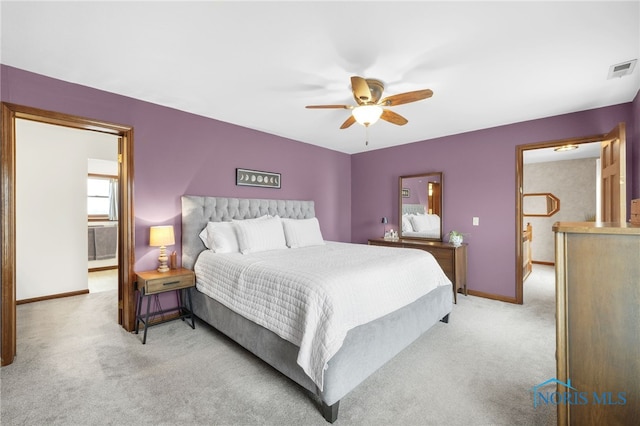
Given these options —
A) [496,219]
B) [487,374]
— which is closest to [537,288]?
[496,219]

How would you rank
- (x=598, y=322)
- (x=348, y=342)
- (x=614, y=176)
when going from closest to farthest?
(x=598, y=322), (x=348, y=342), (x=614, y=176)

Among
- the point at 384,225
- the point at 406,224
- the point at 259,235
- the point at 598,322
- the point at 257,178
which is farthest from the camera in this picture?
the point at 384,225

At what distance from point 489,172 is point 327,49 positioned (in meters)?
3.25

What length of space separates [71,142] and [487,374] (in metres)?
6.01

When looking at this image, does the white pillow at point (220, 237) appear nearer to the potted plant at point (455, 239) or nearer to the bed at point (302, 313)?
the bed at point (302, 313)

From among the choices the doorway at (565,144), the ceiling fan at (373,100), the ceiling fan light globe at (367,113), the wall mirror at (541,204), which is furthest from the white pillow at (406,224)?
the wall mirror at (541,204)

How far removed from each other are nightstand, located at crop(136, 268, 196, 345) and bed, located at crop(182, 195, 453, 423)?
131 millimetres

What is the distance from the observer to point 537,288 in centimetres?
472

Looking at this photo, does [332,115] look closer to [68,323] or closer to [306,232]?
[306,232]

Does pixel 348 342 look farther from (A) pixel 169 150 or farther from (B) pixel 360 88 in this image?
(A) pixel 169 150

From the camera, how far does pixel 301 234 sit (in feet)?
13.1

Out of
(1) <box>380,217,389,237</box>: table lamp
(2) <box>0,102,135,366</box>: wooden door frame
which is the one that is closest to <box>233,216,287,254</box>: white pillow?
(2) <box>0,102,135,366</box>: wooden door frame

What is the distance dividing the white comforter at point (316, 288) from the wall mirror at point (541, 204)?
538 centimetres

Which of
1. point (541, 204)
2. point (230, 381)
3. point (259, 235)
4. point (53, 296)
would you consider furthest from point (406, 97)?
point (541, 204)
